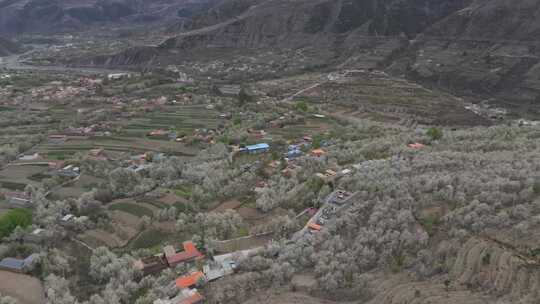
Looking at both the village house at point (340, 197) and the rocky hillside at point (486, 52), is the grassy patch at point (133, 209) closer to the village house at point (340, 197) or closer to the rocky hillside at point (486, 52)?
the village house at point (340, 197)

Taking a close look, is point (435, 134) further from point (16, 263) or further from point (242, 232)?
point (16, 263)

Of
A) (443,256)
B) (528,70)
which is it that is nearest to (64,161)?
(443,256)

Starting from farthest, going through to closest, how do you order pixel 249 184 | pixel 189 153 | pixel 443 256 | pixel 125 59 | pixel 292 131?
pixel 125 59 < pixel 292 131 < pixel 189 153 < pixel 249 184 < pixel 443 256

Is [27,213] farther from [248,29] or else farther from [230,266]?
[248,29]

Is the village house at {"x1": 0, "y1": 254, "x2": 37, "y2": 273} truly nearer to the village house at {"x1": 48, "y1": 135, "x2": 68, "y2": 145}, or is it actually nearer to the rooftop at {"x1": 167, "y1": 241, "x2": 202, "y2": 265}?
the rooftop at {"x1": 167, "y1": 241, "x2": 202, "y2": 265}

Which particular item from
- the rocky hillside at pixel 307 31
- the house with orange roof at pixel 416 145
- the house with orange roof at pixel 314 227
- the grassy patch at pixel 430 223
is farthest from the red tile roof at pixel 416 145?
the rocky hillside at pixel 307 31

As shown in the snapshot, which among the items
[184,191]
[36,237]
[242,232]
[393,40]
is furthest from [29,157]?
[393,40]

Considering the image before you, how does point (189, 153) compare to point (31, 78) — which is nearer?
point (189, 153)
